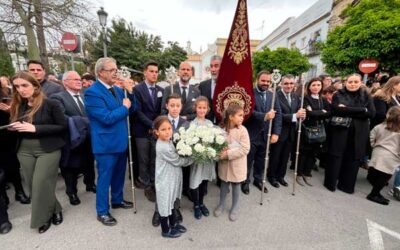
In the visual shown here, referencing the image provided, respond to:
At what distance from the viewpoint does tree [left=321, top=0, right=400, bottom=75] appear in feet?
26.8

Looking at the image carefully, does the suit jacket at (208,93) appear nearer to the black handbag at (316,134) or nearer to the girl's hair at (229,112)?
the girl's hair at (229,112)

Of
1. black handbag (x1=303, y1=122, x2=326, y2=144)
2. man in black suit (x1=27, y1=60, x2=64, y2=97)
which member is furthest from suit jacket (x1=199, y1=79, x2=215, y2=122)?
man in black suit (x1=27, y1=60, x2=64, y2=97)

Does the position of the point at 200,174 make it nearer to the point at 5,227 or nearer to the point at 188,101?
the point at 188,101

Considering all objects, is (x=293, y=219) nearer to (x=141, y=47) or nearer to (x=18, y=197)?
(x=18, y=197)

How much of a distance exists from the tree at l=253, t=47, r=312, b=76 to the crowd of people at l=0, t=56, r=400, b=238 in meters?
16.0

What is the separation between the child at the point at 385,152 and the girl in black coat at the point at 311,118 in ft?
2.77

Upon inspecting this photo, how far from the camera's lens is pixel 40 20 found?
29.5 feet

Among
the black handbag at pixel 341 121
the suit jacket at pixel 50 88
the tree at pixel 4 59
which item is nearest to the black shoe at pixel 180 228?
the black handbag at pixel 341 121

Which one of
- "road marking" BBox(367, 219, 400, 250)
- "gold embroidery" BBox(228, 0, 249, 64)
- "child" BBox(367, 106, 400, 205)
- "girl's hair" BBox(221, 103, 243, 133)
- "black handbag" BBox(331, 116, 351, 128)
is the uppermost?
"gold embroidery" BBox(228, 0, 249, 64)

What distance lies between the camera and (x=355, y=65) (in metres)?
9.18

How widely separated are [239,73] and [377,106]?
276 centimetres

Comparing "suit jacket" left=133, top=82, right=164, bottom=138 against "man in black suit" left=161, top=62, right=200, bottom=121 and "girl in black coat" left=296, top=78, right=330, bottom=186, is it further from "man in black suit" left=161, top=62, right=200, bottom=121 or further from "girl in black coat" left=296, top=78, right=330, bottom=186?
"girl in black coat" left=296, top=78, right=330, bottom=186

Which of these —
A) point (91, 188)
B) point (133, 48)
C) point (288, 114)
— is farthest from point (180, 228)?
point (133, 48)

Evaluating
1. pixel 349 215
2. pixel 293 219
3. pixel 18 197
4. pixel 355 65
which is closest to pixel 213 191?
pixel 293 219
